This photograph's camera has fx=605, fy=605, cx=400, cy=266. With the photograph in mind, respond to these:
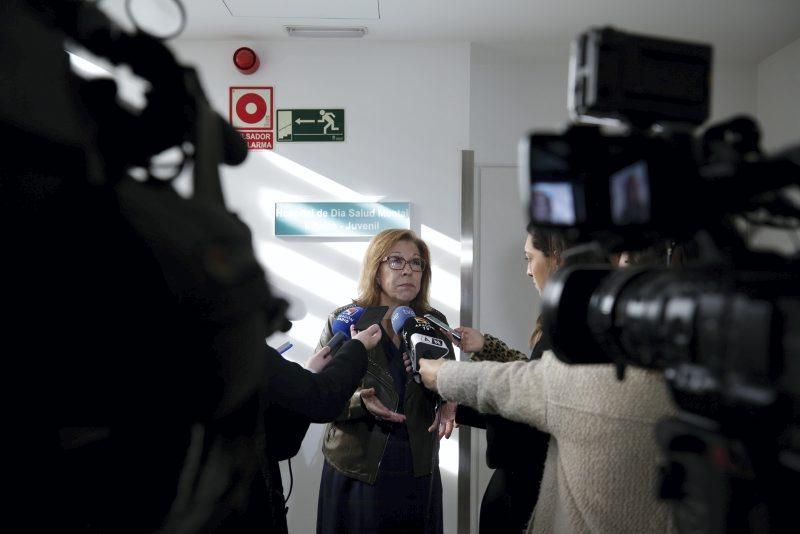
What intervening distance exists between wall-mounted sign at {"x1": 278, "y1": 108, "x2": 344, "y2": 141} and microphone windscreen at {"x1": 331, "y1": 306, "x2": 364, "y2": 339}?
128cm

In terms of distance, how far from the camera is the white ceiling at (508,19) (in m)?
2.56

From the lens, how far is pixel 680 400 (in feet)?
1.64

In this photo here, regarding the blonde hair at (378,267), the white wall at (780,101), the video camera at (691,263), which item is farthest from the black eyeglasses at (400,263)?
the white wall at (780,101)

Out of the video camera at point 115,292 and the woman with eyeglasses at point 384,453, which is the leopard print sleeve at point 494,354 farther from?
the video camera at point 115,292

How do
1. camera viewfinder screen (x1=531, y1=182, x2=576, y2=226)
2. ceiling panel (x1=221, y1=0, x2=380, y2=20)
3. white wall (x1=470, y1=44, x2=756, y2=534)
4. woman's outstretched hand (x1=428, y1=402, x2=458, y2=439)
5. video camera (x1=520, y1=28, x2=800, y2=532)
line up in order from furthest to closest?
white wall (x1=470, y1=44, x2=756, y2=534) → ceiling panel (x1=221, y1=0, x2=380, y2=20) → woman's outstretched hand (x1=428, y1=402, x2=458, y2=439) → camera viewfinder screen (x1=531, y1=182, x2=576, y2=226) → video camera (x1=520, y1=28, x2=800, y2=532)

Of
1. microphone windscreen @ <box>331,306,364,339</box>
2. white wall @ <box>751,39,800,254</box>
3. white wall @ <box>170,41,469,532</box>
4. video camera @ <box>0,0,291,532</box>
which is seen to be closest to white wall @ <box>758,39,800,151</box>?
white wall @ <box>751,39,800,254</box>

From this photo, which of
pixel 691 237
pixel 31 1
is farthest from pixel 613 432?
pixel 31 1

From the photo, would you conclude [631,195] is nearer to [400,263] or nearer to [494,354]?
[494,354]

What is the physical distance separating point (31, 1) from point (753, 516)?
2.19 feet

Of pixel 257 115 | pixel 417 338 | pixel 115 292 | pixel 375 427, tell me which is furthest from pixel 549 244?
pixel 257 115

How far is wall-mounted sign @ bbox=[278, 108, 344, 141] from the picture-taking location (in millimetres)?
2977

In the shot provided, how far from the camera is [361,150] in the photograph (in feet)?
9.80

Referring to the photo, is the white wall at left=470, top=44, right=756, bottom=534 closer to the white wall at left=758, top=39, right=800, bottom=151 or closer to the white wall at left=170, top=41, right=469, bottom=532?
the white wall at left=758, top=39, right=800, bottom=151

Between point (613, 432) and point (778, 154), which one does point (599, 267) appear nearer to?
point (778, 154)
